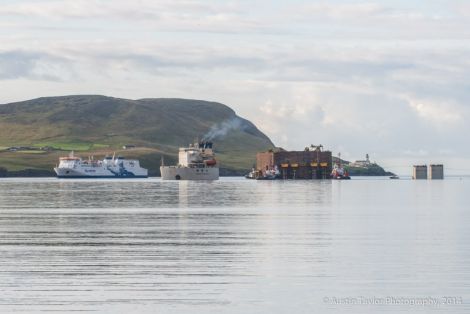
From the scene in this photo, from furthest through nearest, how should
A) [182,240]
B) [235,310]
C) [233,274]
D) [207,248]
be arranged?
[182,240] → [207,248] → [233,274] → [235,310]

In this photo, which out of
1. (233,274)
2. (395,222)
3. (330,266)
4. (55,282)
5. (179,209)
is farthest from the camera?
(179,209)

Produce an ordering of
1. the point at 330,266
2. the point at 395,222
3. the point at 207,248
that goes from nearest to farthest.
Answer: the point at 330,266, the point at 207,248, the point at 395,222

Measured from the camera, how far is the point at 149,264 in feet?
167

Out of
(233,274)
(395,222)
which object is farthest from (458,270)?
(395,222)

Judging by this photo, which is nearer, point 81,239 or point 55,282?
point 55,282

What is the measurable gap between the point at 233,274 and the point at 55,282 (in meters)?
8.04

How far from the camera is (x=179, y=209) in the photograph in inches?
4377

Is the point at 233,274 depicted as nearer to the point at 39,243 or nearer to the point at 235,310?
the point at 235,310

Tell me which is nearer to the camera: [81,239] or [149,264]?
[149,264]

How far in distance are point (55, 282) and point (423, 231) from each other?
3870 centimetres

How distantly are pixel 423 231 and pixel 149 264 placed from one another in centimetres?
3138

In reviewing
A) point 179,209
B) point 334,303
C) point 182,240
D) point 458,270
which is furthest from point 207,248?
point 179,209

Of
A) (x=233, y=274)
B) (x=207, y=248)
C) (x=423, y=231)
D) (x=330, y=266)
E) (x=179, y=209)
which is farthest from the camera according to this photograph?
(x=179, y=209)

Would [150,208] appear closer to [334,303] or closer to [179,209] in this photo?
[179,209]
